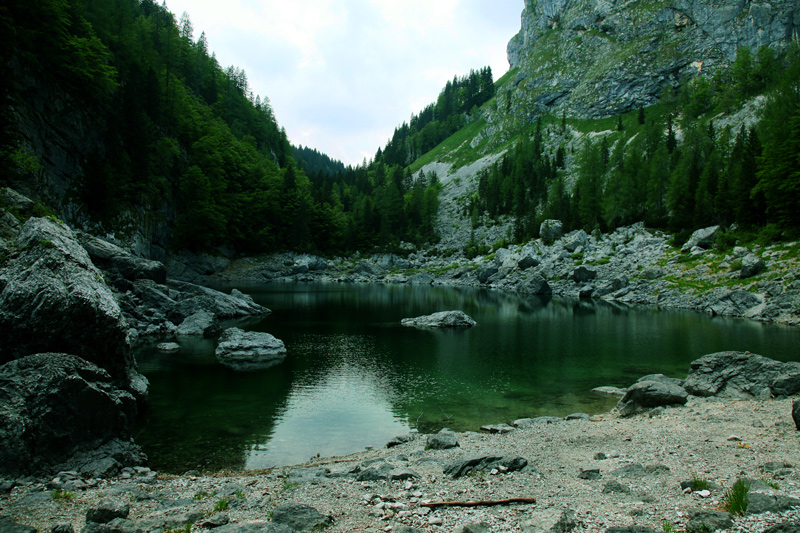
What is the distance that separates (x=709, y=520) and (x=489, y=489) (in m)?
4.00

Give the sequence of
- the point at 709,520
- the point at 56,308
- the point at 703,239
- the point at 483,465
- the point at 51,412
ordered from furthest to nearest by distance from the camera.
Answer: the point at 703,239 → the point at 56,308 → the point at 51,412 → the point at 483,465 → the point at 709,520

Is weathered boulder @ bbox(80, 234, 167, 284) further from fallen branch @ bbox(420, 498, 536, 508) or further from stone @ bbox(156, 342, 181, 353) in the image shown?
fallen branch @ bbox(420, 498, 536, 508)

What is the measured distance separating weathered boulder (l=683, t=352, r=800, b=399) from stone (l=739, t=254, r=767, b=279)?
42.2 metres

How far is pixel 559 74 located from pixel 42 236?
199m

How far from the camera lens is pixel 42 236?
16484 mm

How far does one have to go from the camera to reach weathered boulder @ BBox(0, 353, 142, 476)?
10.3 m

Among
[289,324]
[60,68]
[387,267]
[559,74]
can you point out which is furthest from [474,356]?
[559,74]

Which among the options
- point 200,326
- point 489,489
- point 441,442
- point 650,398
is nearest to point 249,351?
point 200,326

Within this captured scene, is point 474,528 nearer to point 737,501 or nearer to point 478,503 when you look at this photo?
point 478,503

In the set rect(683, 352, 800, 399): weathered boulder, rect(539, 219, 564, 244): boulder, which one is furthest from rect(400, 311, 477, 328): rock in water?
rect(539, 219, 564, 244): boulder

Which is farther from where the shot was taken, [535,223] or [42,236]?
[535,223]

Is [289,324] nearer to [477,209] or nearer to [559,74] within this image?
[477,209]

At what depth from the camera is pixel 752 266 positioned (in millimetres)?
51906

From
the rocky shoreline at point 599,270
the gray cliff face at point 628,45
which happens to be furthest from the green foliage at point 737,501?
the gray cliff face at point 628,45
